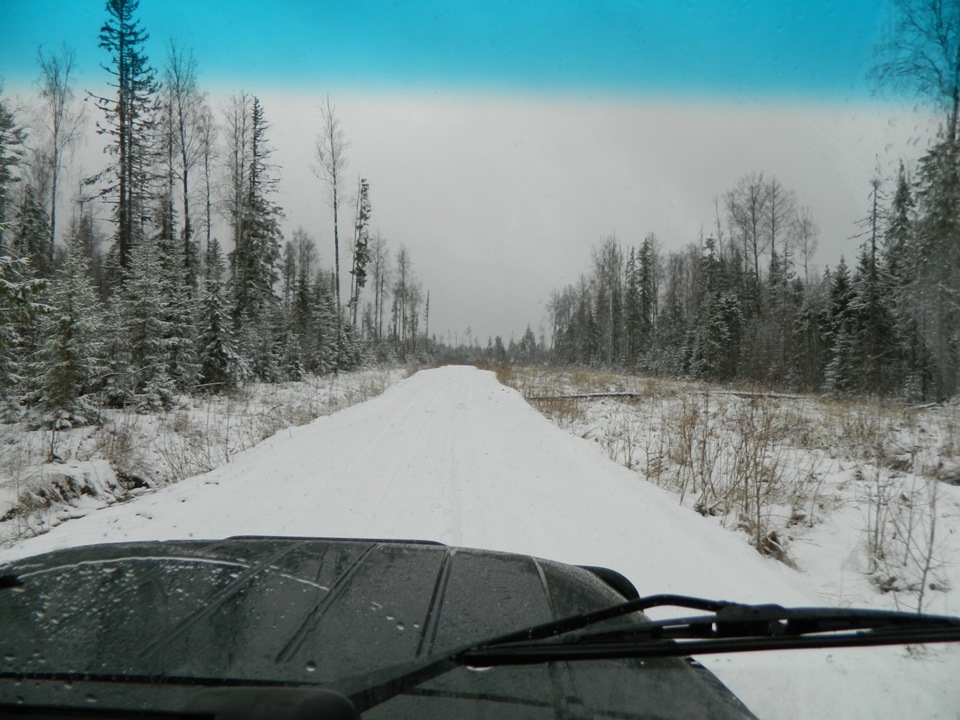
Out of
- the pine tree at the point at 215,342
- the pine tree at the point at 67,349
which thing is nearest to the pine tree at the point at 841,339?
the pine tree at the point at 67,349

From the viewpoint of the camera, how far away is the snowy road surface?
2334 millimetres

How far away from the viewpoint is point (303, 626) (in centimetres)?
146

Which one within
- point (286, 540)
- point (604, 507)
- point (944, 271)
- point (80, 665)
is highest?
point (944, 271)

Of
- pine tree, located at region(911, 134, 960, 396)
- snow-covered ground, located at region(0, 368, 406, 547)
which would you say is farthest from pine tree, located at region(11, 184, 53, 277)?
pine tree, located at region(911, 134, 960, 396)

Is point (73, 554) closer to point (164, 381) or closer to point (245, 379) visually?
point (164, 381)

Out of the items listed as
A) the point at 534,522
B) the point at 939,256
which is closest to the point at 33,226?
the point at 534,522

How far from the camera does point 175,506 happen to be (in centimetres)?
552

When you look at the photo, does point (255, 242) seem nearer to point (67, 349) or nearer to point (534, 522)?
point (67, 349)

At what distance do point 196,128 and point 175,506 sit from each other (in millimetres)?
Result: 26767

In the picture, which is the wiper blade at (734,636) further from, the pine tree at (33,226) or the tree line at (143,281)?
the pine tree at (33,226)

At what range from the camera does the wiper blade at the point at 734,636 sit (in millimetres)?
1225

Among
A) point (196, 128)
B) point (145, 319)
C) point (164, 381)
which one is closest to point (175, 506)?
point (164, 381)

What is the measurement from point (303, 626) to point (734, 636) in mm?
1306

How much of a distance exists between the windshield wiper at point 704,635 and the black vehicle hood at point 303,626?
0.15 ft
